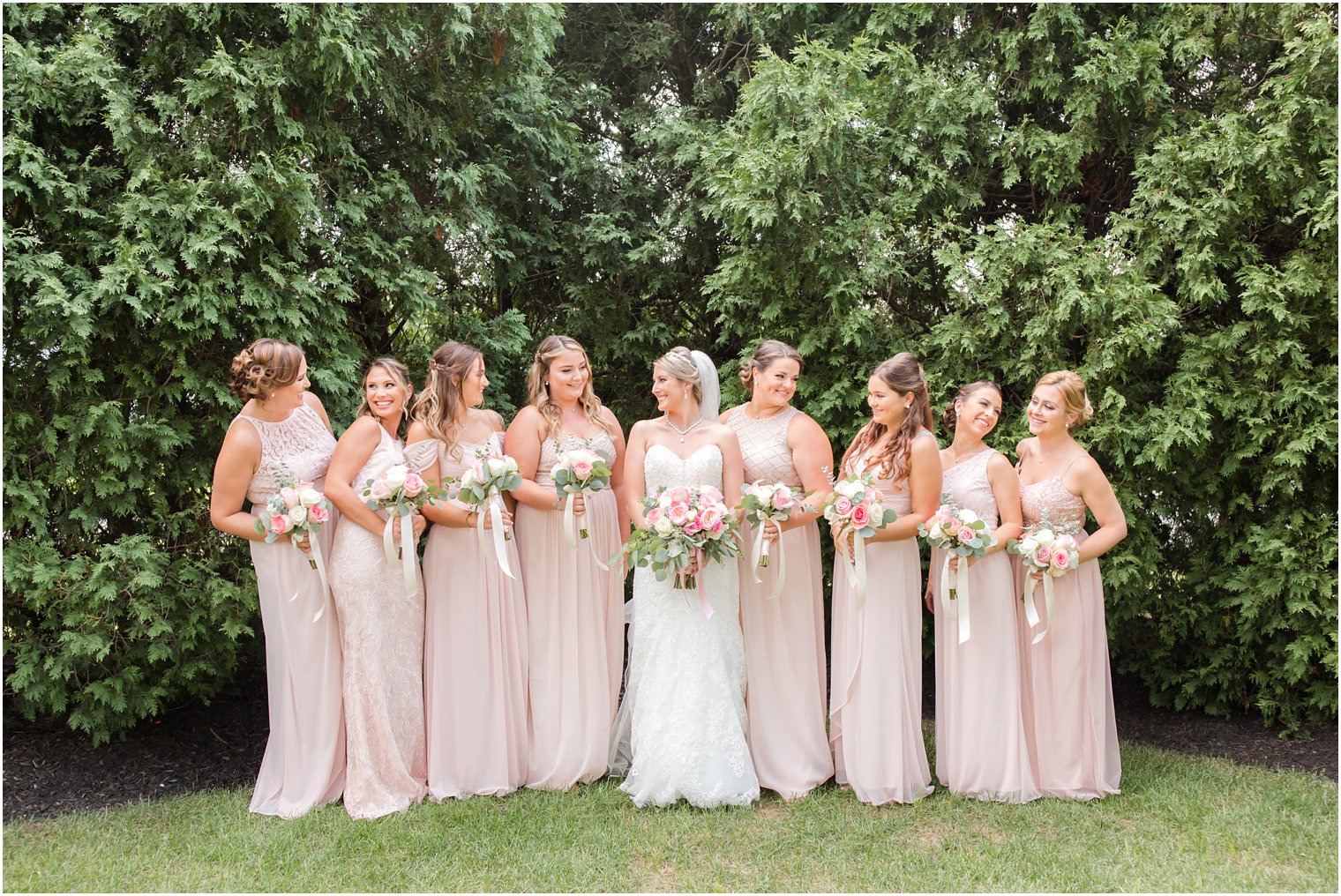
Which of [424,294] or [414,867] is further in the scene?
[424,294]

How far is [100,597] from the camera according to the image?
614 centimetres

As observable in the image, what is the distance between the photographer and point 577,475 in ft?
18.0

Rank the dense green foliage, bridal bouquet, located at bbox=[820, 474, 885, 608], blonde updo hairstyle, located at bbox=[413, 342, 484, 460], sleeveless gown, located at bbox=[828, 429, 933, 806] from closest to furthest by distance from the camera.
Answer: bridal bouquet, located at bbox=[820, 474, 885, 608] < sleeveless gown, located at bbox=[828, 429, 933, 806] < blonde updo hairstyle, located at bbox=[413, 342, 484, 460] < the dense green foliage

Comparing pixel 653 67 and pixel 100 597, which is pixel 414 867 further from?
pixel 653 67

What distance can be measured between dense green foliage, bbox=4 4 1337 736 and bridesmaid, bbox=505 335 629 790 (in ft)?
5.75

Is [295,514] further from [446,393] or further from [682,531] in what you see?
[682,531]

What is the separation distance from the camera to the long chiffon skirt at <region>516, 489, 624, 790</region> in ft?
19.5

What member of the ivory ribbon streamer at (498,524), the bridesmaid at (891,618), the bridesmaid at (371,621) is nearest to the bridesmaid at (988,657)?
the bridesmaid at (891,618)

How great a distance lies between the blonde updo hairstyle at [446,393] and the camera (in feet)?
19.1

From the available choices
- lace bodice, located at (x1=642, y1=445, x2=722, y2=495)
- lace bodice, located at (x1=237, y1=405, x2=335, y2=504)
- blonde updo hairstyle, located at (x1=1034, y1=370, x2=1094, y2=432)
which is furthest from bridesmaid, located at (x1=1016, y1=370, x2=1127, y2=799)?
lace bodice, located at (x1=237, y1=405, x2=335, y2=504)

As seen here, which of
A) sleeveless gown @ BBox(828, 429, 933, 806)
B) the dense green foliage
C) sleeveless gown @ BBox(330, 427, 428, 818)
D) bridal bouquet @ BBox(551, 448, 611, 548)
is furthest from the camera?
the dense green foliage

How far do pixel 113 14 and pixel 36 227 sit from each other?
149 centimetres

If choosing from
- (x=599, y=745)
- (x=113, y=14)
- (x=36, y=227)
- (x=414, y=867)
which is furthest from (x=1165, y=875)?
(x=113, y=14)

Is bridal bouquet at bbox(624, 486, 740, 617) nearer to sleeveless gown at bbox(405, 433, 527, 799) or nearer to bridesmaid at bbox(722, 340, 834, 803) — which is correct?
bridesmaid at bbox(722, 340, 834, 803)
